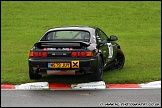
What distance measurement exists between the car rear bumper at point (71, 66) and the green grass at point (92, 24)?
760mm

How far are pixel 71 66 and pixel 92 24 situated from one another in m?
18.2

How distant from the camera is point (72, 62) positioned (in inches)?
383

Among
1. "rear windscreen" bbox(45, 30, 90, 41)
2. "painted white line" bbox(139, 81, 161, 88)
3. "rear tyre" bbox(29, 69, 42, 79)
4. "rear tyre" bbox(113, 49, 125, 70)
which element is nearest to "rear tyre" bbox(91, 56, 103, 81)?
"rear windscreen" bbox(45, 30, 90, 41)

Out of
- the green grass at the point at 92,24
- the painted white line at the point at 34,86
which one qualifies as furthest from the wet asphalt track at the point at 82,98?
the green grass at the point at 92,24

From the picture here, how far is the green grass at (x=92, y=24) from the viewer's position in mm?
11438

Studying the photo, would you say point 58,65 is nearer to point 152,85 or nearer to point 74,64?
point 74,64

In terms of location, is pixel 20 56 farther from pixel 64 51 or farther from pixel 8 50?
pixel 64 51

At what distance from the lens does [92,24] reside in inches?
1091

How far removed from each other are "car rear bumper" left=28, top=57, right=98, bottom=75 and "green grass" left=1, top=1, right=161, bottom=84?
0.76 metres

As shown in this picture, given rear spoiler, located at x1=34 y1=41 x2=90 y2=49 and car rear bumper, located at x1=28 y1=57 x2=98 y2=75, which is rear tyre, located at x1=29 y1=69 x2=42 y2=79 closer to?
car rear bumper, located at x1=28 y1=57 x2=98 y2=75

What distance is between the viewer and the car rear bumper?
9742 millimetres

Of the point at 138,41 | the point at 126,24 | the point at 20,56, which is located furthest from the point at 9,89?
the point at 126,24

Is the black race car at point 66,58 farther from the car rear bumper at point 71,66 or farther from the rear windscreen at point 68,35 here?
the rear windscreen at point 68,35

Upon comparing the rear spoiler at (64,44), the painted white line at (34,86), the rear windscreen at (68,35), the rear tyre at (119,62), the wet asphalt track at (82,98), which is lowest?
the wet asphalt track at (82,98)
